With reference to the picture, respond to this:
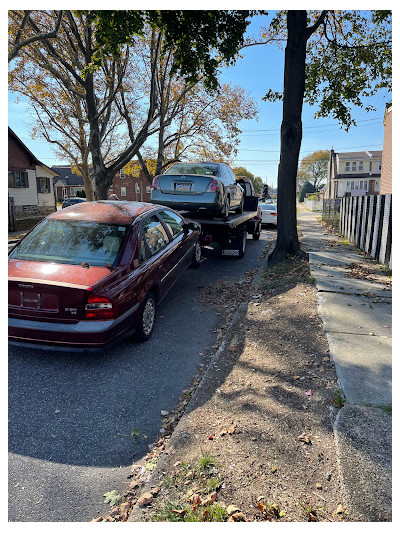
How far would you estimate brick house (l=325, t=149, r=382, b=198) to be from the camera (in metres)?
52.9

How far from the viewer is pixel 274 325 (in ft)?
16.6

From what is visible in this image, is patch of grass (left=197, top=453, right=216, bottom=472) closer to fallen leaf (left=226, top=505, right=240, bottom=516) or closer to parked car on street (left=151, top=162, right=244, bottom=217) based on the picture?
fallen leaf (left=226, top=505, right=240, bottom=516)

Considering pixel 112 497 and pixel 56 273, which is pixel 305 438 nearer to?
pixel 112 497

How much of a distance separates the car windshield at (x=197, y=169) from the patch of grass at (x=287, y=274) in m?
2.62

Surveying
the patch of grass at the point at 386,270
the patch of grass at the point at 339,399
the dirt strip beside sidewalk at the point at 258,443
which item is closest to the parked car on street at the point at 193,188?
the patch of grass at the point at 386,270

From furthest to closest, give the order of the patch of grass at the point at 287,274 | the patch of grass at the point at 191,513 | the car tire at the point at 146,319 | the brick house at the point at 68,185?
the brick house at the point at 68,185, the patch of grass at the point at 287,274, the car tire at the point at 146,319, the patch of grass at the point at 191,513

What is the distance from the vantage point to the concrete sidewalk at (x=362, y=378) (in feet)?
7.25

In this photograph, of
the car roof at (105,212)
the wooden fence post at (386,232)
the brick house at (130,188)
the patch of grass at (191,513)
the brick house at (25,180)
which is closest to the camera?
the patch of grass at (191,513)

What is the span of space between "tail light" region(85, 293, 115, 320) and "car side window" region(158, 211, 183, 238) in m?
2.34

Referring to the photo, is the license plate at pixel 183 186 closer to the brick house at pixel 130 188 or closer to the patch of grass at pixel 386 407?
the patch of grass at pixel 386 407

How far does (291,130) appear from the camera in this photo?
845 cm

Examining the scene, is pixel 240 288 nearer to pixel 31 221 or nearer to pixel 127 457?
pixel 127 457

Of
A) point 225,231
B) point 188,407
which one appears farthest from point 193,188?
point 188,407

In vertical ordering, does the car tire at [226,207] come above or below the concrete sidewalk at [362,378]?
above
